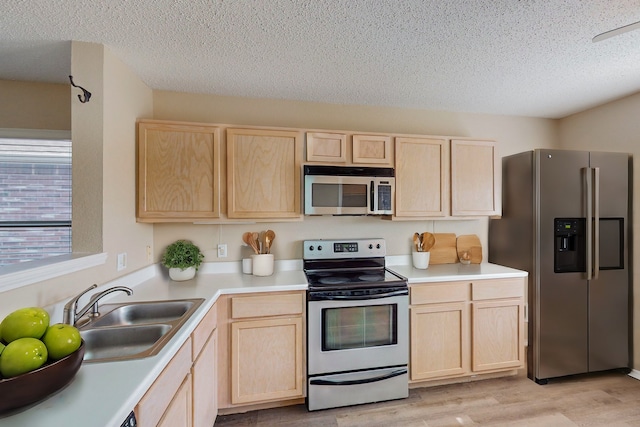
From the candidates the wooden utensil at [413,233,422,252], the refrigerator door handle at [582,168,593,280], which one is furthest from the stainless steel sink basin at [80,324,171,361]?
the refrigerator door handle at [582,168,593,280]

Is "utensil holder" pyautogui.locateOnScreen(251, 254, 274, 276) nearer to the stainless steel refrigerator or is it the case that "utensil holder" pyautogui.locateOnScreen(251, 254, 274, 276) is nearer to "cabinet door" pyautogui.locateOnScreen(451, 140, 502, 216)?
"cabinet door" pyautogui.locateOnScreen(451, 140, 502, 216)

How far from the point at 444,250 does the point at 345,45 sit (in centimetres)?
208

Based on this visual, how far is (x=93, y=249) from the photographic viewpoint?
5.60ft

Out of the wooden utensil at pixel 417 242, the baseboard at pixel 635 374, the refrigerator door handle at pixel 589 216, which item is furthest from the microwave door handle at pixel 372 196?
the baseboard at pixel 635 374

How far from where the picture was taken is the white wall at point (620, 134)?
8.26 ft

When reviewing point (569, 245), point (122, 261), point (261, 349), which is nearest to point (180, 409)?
point (261, 349)

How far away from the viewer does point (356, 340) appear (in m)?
2.13

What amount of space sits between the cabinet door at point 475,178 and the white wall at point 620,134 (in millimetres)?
1082

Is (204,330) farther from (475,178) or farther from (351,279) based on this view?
(475,178)

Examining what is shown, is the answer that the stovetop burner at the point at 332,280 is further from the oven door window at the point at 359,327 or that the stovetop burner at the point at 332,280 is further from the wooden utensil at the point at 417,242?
the wooden utensil at the point at 417,242

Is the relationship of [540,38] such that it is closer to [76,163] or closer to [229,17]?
[229,17]

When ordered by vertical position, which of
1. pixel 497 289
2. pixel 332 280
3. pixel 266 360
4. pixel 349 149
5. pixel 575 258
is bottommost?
pixel 266 360

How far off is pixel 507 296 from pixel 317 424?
1.78 meters

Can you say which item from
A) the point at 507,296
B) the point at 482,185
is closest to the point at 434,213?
the point at 482,185
